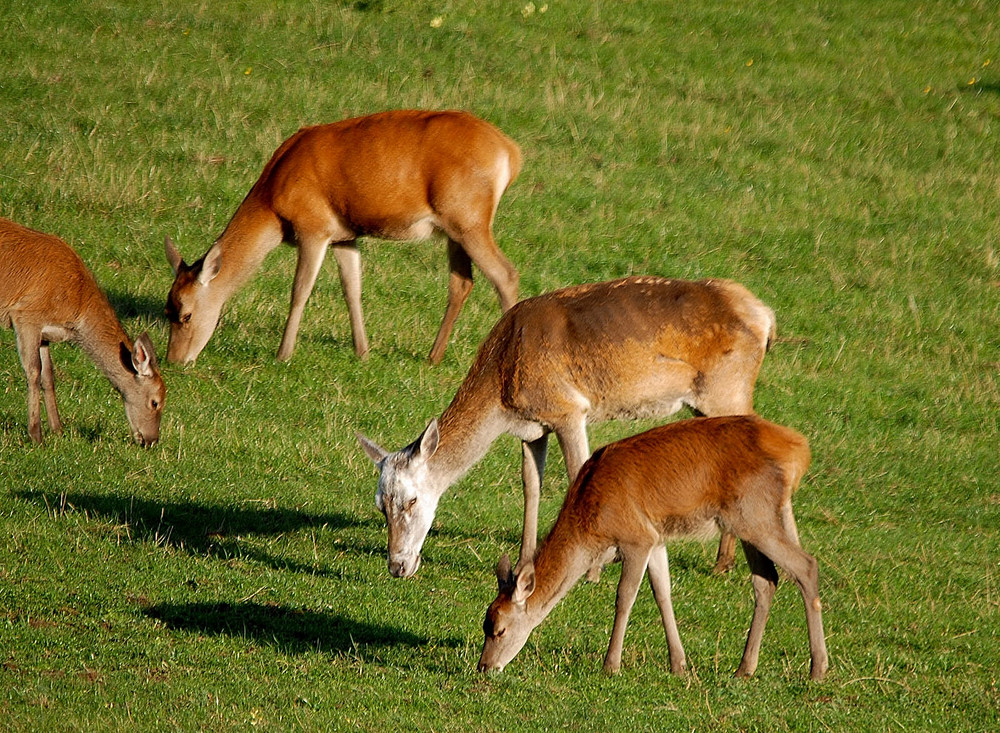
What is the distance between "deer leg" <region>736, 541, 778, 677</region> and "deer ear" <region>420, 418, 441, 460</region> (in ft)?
6.88

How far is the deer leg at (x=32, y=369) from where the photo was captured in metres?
11.0

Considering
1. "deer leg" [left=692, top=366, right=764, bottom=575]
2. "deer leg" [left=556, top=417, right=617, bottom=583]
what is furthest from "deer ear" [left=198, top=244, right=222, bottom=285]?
"deer leg" [left=692, top=366, right=764, bottom=575]

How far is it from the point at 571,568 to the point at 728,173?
11.9 metres

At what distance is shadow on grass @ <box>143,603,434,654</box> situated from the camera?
8.02 metres

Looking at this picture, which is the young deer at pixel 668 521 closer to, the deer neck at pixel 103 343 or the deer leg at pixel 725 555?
the deer leg at pixel 725 555

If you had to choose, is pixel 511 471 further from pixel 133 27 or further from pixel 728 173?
pixel 133 27

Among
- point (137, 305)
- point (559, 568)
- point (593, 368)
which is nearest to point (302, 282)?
point (137, 305)

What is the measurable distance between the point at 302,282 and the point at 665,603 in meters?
6.26

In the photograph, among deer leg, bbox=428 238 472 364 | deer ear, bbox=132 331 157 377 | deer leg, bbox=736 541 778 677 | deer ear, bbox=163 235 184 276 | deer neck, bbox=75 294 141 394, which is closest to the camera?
deer leg, bbox=736 541 778 677

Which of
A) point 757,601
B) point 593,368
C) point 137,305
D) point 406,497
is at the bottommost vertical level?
point 137,305

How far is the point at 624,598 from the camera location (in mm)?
7770

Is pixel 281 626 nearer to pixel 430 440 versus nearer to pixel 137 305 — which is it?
pixel 430 440

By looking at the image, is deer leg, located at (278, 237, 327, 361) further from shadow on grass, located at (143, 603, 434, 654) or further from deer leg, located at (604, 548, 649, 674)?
deer leg, located at (604, 548, 649, 674)

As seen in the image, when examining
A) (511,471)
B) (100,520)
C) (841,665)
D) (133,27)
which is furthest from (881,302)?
(133,27)
